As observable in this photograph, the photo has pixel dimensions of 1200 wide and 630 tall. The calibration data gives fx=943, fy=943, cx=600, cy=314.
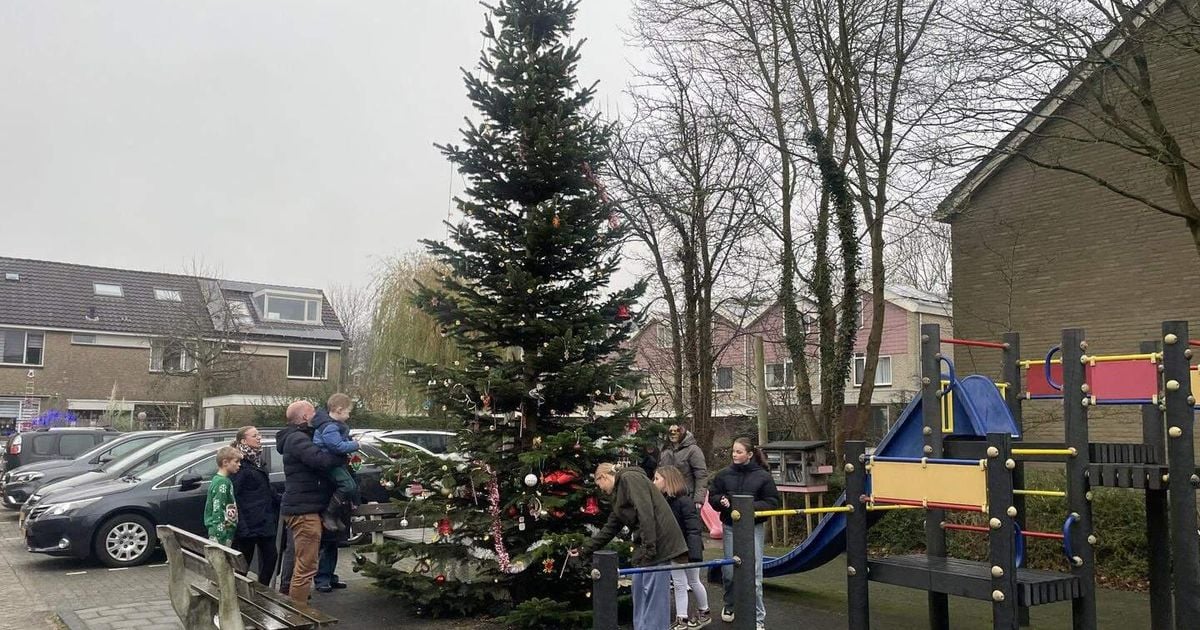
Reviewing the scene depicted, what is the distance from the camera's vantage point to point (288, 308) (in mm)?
45156

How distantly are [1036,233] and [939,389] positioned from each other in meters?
13.4

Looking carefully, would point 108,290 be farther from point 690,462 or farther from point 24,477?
point 690,462

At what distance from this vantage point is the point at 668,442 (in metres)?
11.3

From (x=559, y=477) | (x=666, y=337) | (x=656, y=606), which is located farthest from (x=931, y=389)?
(x=666, y=337)

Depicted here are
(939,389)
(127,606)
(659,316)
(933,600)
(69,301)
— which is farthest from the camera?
(69,301)

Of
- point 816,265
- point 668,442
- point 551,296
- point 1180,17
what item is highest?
point 1180,17

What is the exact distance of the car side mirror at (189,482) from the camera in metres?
12.3

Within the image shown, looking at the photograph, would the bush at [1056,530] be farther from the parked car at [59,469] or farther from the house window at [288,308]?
the house window at [288,308]

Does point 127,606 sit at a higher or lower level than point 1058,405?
Answer: lower

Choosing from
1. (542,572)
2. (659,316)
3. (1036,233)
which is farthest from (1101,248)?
(542,572)

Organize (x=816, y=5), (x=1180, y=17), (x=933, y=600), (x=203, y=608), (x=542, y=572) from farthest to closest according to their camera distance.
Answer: (x=816, y=5) → (x=1180, y=17) → (x=542, y=572) → (x=933, y=600) → (x=203, y=608)

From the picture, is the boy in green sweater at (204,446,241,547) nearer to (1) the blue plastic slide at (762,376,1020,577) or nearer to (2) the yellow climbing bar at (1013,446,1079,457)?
(1) the blue plastic slide at (762,376,1020,577)

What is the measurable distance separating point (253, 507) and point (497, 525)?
88.7 inches

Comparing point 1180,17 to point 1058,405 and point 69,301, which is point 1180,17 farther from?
point 69,301
